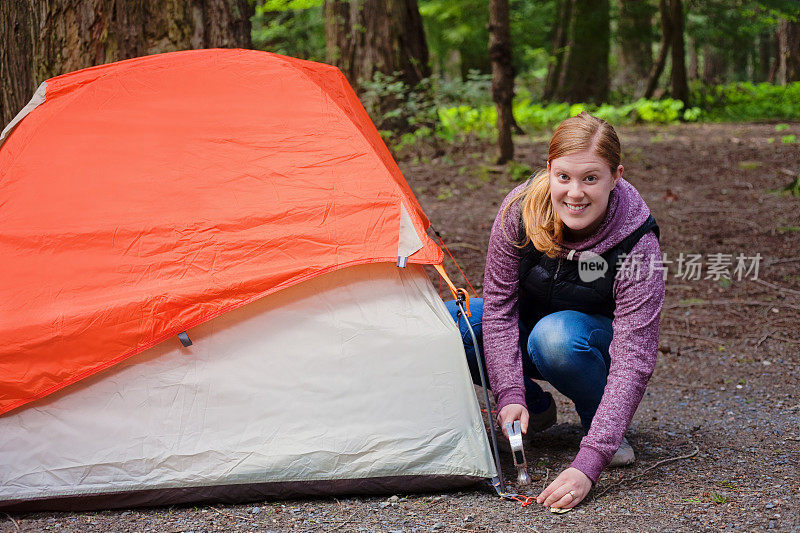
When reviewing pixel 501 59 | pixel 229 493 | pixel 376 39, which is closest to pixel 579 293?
pixel 229 493

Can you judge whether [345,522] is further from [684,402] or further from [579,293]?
[684,402]

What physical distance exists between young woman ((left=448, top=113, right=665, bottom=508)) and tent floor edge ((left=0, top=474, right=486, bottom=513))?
365 mm

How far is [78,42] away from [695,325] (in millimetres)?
3778

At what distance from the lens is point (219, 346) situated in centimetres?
234

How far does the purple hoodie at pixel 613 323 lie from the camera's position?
7.10 ft

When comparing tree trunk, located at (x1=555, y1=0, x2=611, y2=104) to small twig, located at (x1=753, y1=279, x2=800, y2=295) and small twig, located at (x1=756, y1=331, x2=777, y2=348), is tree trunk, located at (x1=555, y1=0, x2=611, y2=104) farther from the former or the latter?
small twig, located at (x1=756, y1=331, x2=777, y2=348)

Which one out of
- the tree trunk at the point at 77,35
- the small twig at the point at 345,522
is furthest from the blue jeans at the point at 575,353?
the tree trunk at the point at 77,35

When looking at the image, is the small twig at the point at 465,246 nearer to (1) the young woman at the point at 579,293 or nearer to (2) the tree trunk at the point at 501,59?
(2) the tree trunk at the point at 501,59

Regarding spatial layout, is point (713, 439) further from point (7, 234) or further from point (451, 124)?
point (451, 124)

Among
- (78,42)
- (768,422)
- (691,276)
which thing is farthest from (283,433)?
(691,276)

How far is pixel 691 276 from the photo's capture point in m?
5.08

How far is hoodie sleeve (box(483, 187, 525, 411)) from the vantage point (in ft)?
7.89

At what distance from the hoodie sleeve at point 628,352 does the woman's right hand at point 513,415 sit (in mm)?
198

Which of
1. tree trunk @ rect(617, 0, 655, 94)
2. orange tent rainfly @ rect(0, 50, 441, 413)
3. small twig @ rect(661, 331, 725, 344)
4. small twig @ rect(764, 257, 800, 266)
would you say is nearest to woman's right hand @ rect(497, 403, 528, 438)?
orange tent rainfly @ rect(0, 50, 441, 413)
